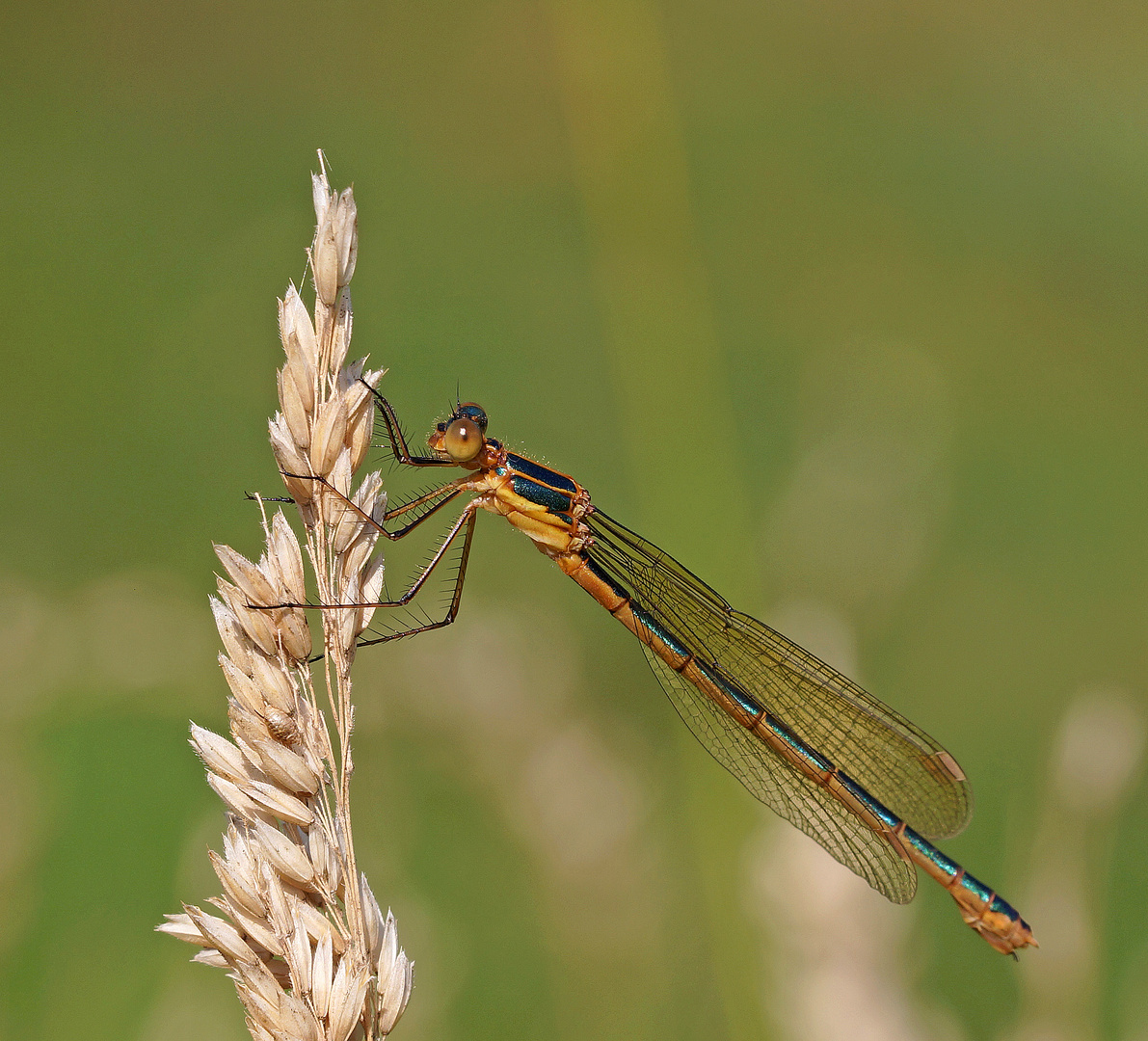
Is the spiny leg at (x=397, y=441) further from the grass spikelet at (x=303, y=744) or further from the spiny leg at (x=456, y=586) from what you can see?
the grass spikelet at (x=303, y=744)

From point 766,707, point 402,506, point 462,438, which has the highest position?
point 462,438

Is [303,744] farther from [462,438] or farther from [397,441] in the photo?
[462,438]

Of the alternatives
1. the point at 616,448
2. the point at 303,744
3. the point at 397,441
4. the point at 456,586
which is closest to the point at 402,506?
the point at 397,441

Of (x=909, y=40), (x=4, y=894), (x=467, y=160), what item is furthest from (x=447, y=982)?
(x=909, y=40)

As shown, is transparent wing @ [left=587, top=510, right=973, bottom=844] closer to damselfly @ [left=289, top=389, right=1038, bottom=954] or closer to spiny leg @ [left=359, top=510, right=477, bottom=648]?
damselfly @ [left=289, top=389, right=1038, bottom=954]

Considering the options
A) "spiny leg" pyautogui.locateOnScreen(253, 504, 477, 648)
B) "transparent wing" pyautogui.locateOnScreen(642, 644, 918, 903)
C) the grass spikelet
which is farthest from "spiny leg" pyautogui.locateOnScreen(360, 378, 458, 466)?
"transparent wing" pyautogui.locateOnScreen(642, 644, 918, 903)

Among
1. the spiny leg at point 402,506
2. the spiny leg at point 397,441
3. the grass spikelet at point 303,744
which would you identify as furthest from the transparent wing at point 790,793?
the grass spikelet at point 303,744

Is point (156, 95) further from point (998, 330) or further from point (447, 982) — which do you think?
point (447, 982)
